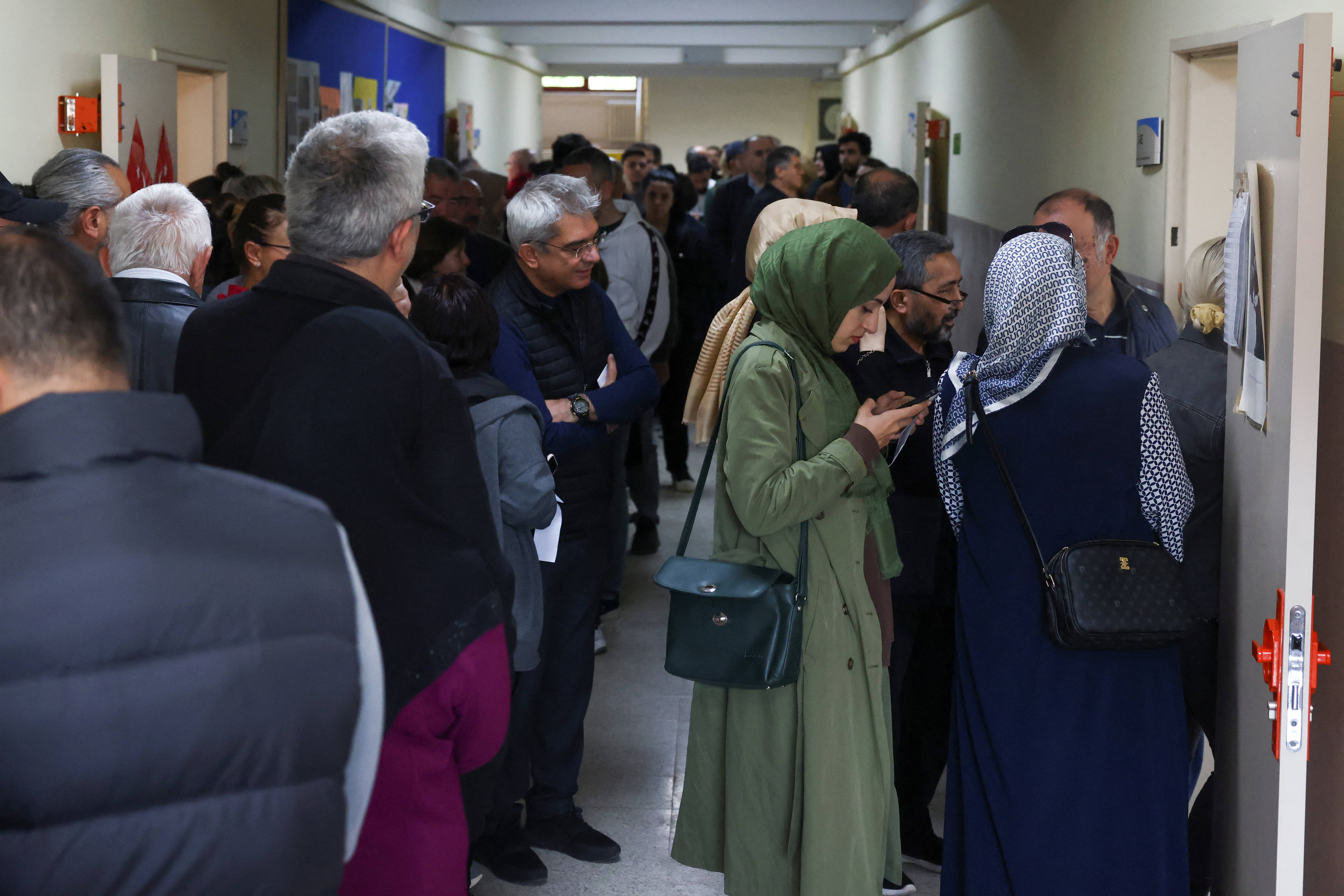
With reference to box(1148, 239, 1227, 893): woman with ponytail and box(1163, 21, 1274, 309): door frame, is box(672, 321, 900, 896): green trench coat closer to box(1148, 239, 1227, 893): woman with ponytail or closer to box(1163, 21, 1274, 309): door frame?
box(1148, 239, 1227, 893): woman with ponytail

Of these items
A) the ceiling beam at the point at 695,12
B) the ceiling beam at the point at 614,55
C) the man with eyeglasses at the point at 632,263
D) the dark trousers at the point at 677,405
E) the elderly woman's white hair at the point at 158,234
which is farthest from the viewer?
the ceiling beam at the point at 614,55

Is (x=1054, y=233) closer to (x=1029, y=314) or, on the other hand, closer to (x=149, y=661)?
(x=1029, y=314)

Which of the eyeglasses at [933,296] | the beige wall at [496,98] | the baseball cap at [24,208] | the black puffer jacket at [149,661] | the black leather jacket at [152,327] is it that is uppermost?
the beige wall at [496,98]

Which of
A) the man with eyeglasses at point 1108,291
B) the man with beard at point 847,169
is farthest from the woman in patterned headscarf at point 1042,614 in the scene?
the man with beard at point 847,169

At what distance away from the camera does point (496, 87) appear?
1491cm

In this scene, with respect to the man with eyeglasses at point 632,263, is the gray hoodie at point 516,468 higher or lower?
lower

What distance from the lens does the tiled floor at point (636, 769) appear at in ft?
9.88

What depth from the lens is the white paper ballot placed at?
2.64 meters

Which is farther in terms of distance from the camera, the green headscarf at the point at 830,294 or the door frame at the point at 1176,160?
the door frame at the point at 1176,160

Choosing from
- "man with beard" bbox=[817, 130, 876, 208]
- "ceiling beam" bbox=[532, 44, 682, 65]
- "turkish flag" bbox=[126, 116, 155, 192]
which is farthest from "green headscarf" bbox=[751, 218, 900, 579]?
"ceiling beam" bbox=[532, 44, 682, 65]

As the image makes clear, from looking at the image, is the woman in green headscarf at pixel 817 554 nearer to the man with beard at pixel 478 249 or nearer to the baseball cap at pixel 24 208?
the baseball cap at pixel 24 208

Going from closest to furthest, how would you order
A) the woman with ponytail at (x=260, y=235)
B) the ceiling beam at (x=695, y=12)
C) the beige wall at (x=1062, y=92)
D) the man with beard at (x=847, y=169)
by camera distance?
1. the woman with ponytail at (x=260, y=235)
2. the beige wall at (x=1062, y=92)
3. the man with beard at (x=847, y=169)
4. the ceiling beam at (x=695, y=12)

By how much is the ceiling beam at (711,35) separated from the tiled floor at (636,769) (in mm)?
9473

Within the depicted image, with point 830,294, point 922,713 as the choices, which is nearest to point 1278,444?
point 830,294
